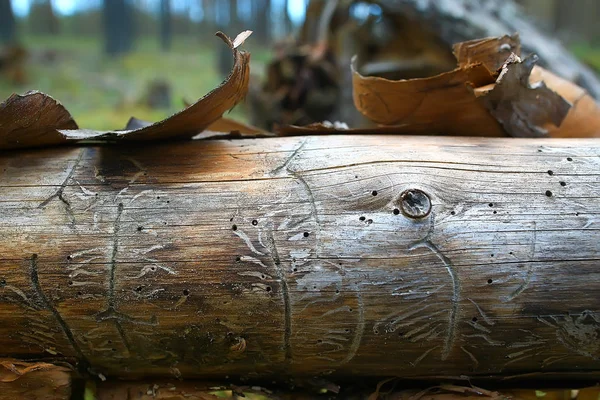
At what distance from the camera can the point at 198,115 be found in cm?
131

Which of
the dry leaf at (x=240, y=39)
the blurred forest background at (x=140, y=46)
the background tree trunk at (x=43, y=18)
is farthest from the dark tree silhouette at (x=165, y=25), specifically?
the dry leaf at (x=240, y=39)

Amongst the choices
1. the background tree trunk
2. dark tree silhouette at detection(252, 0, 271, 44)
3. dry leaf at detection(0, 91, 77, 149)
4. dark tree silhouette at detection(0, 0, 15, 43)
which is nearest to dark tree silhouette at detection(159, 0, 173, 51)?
dark tree silhouette at detection(252, 0, 271, 44)

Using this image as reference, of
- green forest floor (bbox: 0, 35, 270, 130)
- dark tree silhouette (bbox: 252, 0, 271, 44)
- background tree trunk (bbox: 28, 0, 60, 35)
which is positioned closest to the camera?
green forest floor (bbox: 0, 35, 270, 130)

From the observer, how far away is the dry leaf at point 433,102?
1.42 m

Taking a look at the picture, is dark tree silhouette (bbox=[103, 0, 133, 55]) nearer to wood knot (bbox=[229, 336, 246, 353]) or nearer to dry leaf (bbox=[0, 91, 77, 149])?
dry leaf (bbox=[0, 91, 77, 149])

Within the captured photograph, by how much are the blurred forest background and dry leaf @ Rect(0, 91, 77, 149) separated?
11.3 ft

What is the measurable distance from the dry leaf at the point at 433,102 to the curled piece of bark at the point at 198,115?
0.36 m

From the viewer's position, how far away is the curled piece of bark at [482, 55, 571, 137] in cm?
142

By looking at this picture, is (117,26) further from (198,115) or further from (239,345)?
(239,345)

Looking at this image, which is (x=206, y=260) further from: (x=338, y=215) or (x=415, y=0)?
(x=415, y=0)

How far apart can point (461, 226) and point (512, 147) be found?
12.4 inches

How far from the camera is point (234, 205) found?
1206mm

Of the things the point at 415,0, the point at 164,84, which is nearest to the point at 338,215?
the point at 415,0

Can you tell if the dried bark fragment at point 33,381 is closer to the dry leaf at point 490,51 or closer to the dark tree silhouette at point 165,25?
the dry leaf at point 490,51
